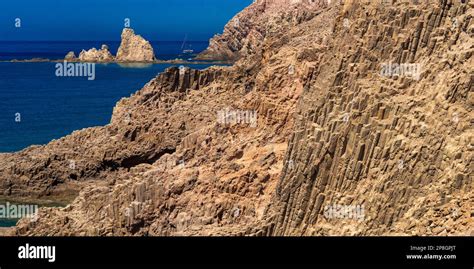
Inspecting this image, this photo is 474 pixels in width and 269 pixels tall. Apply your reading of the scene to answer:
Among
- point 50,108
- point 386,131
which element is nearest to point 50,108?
point 50,108

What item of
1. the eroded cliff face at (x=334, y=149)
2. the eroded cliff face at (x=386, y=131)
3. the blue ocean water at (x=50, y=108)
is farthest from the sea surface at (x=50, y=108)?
the eroded cliff face at (x=386, y=131)

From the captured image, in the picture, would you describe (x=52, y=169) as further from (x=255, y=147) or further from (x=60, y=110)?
(x=60, y=110)

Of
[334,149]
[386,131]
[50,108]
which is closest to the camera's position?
[386,131]

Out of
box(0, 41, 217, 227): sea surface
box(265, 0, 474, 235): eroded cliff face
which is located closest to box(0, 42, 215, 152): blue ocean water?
box(0, 41, 217, 227): sea surface

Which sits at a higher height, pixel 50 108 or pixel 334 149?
pixel 334 149

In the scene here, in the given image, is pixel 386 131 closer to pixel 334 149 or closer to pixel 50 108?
pixel 334 149

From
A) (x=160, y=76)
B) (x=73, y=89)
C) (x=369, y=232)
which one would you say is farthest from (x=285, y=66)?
(x=73, y=89)

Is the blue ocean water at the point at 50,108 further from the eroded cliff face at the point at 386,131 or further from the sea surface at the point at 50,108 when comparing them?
the eroded cliff face at the point at 386,131

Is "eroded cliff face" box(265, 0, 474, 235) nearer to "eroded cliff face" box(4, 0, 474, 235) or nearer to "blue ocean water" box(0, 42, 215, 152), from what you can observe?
"eroded cliff face" box(4, 0, 474, 235)
